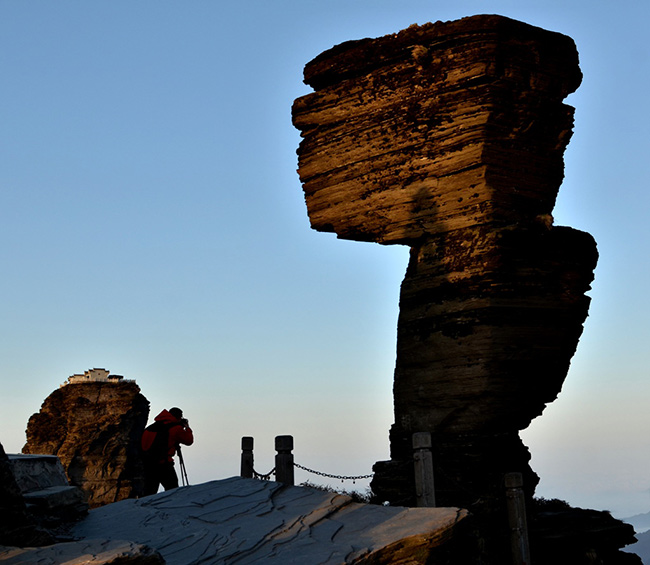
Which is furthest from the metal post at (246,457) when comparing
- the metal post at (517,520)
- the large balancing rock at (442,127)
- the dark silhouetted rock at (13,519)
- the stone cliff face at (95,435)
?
the stone cliff face at (95,435)

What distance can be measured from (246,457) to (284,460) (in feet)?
4.54

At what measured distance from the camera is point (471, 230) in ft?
43.7

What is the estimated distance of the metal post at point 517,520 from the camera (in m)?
11.3

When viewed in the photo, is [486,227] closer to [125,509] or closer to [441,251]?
[441,251]

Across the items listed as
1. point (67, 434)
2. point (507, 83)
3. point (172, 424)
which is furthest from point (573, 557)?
point (67, 434)

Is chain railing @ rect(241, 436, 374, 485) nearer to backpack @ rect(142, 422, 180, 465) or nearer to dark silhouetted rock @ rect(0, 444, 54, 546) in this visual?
backpack @ rect(142, 422, 180, 465)

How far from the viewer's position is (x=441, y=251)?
13.6 m

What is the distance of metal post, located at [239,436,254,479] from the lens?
1392 cm

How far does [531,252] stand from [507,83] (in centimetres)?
299

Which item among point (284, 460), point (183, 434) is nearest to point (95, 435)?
point (183, 434)

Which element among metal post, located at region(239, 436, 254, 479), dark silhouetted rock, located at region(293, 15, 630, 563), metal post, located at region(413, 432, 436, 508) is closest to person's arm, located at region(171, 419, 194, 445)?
metal post, located at region(239, 436, 254, 479)

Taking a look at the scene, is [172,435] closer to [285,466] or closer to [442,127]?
[285,466]

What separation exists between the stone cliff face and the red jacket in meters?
13.6

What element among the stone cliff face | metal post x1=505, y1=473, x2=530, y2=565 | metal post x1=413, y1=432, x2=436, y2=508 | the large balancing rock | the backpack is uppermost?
the large balancing rock
